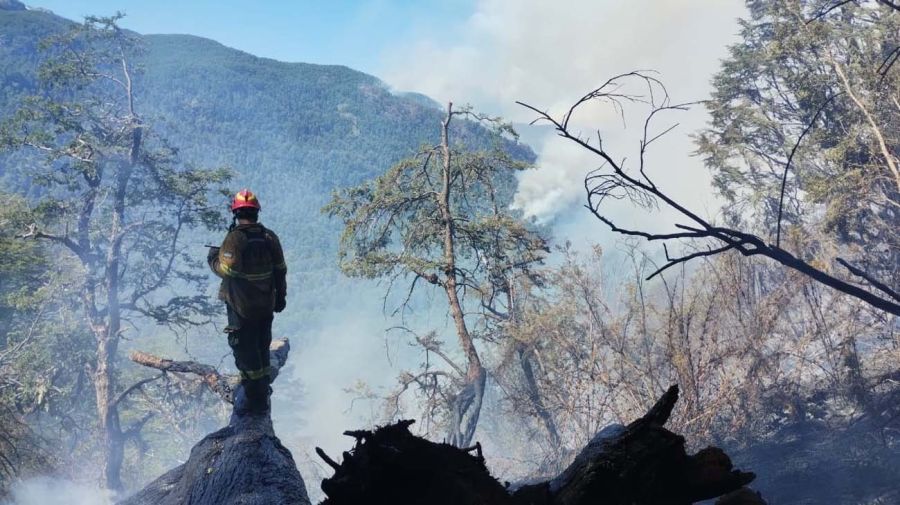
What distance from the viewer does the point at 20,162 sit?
71.6 metres

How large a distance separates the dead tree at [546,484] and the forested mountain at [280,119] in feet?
325

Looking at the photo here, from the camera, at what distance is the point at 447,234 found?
541 inches

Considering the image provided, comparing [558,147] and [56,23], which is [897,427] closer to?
[558,147]

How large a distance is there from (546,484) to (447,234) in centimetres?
1229

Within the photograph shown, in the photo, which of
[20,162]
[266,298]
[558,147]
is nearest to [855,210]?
[266,298]

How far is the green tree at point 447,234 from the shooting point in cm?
1370

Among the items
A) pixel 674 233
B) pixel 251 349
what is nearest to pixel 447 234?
pixel 251 349

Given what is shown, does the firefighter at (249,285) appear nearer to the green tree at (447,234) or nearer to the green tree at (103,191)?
the green tree at (447,234)

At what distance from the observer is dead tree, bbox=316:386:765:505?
4.72 feet

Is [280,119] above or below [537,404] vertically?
above

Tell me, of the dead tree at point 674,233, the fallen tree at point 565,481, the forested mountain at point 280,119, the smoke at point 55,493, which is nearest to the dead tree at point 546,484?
the fallen tree at point 565,481

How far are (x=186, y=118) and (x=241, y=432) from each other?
148 m

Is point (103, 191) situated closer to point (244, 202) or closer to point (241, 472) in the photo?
point (244, 202)

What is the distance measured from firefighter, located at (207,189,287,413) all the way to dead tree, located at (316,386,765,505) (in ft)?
11.4
